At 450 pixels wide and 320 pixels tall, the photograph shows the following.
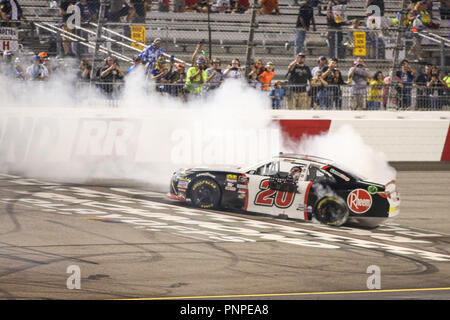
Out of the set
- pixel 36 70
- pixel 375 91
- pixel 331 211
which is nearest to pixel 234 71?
pixel 375 91

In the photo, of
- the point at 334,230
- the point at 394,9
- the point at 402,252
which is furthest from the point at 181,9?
the point at 402,252

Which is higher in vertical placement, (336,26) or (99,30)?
(336,26)

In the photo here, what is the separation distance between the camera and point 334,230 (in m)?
13.0

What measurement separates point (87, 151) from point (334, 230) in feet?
22.7

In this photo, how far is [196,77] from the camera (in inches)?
752

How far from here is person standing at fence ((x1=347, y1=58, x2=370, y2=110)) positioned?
766 inches

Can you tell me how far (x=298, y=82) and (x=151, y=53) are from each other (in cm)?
354

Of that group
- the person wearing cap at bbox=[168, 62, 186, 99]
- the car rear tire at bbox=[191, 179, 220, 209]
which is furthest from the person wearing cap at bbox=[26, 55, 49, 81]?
the car rear tire at bbox=[191, 179, 220, 209]

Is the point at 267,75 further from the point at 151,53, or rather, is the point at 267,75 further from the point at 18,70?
the point at 18,70

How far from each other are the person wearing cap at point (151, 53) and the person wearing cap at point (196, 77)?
0.85 meters

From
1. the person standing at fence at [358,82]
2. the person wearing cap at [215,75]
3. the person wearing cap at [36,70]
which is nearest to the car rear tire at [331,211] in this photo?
the person wearing cap at [215,75]

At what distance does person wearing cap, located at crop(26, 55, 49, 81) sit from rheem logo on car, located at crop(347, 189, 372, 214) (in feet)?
27.0

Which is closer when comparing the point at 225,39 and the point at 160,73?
the point at 160,73

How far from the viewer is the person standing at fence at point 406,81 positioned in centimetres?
1958
